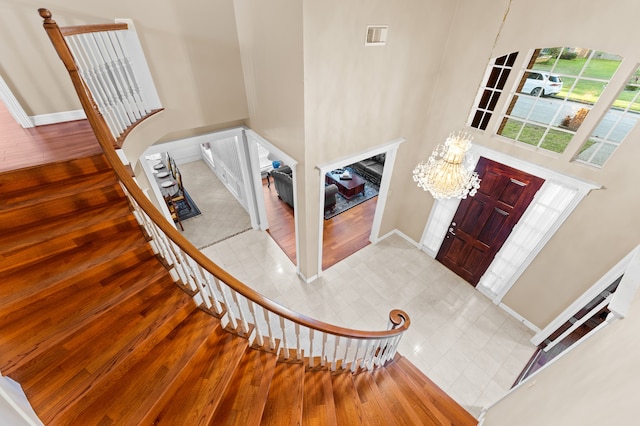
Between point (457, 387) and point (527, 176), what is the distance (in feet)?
9.49

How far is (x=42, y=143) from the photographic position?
91.3 inches

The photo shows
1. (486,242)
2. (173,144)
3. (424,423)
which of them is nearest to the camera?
(424,423)

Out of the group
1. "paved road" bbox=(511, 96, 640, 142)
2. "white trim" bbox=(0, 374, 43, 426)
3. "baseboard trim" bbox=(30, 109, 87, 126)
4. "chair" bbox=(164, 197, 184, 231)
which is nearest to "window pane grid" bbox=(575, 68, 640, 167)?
"paved road" bbox=(511, 96, 640, 142)

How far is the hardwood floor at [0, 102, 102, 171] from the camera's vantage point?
6.75 ft

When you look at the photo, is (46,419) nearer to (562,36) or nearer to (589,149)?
(562,36)

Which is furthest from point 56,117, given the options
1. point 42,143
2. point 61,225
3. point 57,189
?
point 61,225

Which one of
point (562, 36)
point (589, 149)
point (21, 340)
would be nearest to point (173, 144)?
point (21, 340)

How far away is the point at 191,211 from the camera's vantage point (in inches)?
234

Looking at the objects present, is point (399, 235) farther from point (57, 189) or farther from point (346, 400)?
point (57, 189)

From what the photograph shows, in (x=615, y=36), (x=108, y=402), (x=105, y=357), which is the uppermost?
(x=615, y=36)

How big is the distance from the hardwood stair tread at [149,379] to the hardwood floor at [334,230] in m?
2.91

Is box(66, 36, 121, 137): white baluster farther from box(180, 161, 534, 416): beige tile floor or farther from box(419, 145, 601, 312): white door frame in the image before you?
box(419, 145, 601, 312): white door frame

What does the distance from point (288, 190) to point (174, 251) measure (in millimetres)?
4224

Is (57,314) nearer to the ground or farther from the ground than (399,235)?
farther from the ground
